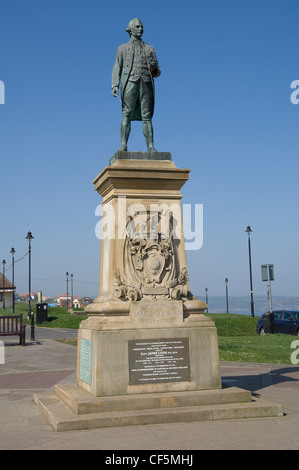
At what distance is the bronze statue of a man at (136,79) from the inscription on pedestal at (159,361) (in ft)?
10.6

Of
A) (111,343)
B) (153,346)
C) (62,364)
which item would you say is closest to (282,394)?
(153,346)

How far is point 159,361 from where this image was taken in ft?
25.4

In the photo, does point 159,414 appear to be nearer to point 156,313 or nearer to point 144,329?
point 144,329

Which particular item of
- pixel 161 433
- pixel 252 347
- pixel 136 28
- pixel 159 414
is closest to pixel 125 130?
pixel 136 28

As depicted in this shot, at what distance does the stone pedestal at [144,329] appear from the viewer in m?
7.17

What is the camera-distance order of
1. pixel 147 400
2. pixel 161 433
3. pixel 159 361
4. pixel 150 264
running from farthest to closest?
pixel 150 264
pixel 159 361
pixel 147 400
pixel 161 433

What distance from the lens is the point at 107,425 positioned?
6.70m

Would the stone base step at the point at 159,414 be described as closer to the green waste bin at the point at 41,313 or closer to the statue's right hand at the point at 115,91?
the statue's right hand at the point at 115,91

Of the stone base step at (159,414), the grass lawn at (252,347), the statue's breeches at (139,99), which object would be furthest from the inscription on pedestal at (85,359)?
the grass lawn at (252,347)

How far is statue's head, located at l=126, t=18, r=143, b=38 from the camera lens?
9227 mm

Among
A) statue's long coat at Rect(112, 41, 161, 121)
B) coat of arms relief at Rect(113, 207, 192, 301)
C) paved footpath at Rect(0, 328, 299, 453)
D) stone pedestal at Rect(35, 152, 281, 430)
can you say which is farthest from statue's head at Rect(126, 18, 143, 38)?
paved footpath at Rect(0, 328, 299, 453)

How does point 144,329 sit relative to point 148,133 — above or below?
below

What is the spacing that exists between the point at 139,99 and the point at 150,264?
2971 mm

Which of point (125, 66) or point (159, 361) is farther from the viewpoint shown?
point (125, 66)
